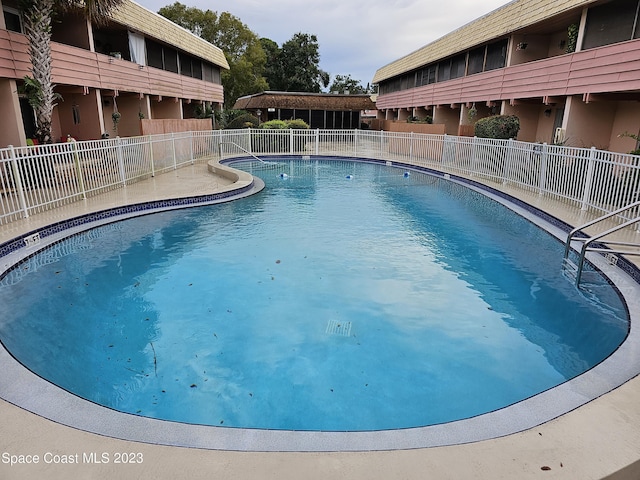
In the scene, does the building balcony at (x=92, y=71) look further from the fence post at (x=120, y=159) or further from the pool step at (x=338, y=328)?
the pool step at (x=338, y=328)

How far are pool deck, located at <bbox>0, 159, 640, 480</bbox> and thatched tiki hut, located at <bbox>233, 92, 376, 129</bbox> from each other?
3289cm

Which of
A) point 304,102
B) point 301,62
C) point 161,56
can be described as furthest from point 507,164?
point 301,62

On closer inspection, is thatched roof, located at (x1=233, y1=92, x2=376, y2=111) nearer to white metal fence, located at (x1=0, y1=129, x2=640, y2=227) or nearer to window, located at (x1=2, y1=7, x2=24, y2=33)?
white metal fence, located at (x1=0, y1=129, x2=640, y2=227)

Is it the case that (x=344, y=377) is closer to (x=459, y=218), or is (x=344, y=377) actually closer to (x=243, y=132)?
(x=459, y=218)

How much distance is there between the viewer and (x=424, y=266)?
6.89 meters

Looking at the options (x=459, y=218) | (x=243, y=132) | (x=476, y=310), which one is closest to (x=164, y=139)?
(x=243, y=132)

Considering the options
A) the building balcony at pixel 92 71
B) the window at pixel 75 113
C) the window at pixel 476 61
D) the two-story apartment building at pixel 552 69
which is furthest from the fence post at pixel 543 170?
the window at pixel 75 113

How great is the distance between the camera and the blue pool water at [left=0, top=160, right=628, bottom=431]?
3756 mm

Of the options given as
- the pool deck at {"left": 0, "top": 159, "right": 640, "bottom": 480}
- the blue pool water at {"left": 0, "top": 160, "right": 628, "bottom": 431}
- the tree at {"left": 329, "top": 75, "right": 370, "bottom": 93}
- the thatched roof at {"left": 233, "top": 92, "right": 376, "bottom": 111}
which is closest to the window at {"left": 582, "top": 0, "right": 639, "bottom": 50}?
the blue pool water at {"left": 0, "top": 160, "right": 628, "bottom": 431}

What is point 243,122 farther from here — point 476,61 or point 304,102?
point 476,61

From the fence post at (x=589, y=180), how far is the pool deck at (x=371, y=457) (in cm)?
729

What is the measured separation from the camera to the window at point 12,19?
40.7 ft

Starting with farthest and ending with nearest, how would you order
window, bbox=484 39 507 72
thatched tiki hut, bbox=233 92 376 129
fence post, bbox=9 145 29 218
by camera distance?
thatched tiki hut, bbox=233 92 376 129
window, bbox=484 39 507 72
fence post, bbox=9 145 29 218

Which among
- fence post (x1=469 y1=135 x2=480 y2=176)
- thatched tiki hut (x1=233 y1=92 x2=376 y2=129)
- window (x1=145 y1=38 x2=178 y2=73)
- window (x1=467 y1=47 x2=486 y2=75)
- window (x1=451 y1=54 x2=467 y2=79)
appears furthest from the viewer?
thatched tiki hut (x1=233 y1=92 x2=376 y2=129)
